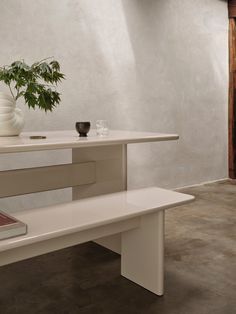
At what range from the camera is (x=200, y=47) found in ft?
16.2

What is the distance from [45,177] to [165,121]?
2498 millimetres

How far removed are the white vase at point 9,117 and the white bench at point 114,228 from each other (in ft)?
1.50

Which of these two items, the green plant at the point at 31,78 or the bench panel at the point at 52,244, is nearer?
the bench panel at the point at 52,244

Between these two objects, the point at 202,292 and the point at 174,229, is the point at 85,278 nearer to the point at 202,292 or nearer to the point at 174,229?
the point at 202,292

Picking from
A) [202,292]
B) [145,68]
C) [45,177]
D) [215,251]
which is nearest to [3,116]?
[45,177]

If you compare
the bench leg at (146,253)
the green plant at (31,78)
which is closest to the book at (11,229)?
the green plant at (31,78)

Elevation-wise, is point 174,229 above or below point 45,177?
below

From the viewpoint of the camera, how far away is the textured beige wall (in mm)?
3545

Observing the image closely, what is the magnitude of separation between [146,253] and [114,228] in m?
0.33

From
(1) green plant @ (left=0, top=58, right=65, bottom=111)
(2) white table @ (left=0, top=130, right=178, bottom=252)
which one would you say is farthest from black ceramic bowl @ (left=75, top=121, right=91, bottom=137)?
(1) green plant @ (left=0, top=58, right=65, bottom=111)

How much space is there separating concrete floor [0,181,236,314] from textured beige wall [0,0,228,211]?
1.21m

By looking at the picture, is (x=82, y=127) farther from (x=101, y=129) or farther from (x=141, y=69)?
(x=141, y=69)

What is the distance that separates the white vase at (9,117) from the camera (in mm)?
1962

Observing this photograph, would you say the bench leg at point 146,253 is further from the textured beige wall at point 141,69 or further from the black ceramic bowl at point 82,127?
the textured beige wall at point 141,69
